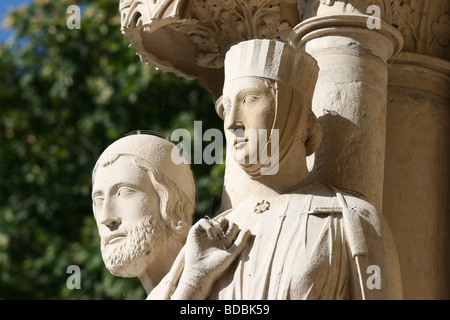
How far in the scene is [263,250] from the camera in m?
6.83

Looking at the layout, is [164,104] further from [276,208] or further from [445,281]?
[276,208]

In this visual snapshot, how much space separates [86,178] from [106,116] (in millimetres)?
684

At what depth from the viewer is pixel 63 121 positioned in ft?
51.6

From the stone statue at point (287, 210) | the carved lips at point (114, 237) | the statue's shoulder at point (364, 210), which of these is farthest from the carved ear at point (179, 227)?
the statue's shoulder at point (364, 210)

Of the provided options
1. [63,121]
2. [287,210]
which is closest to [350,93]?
[287,210]

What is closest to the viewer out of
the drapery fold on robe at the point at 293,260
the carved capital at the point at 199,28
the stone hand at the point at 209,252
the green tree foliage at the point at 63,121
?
the drapery fold on robe at the point at 293,260

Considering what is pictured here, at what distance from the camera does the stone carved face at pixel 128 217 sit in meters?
7.60

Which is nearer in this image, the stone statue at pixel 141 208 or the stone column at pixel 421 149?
the stone statue at pixel 141 208

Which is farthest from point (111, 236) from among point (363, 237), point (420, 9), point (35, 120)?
point (35, 120)

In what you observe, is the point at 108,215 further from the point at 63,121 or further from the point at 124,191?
the point at 63,121

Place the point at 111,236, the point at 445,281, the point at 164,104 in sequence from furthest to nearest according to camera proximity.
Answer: the point at 164,104
the point at 445,281
the point at 111,236

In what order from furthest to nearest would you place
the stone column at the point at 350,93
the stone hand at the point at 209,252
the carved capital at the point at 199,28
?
the carved capital at the point at 199,28 → the stone column at the point at 350,93 → the stone hand at the point at 209,252

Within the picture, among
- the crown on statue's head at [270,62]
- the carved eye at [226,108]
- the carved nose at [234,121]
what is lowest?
the carved nose at [234,121]

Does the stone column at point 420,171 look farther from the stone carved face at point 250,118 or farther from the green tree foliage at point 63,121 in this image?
the green tree foliage at point 63,121
